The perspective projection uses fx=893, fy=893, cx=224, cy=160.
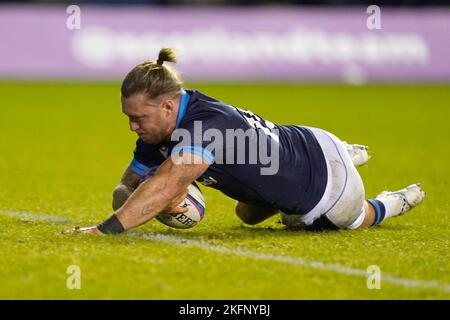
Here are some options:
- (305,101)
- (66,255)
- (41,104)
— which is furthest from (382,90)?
(66,255)

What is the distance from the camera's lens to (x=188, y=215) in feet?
19.5

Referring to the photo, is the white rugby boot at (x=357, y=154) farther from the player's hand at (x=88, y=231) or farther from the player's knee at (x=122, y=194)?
the player's hand at (x=88, y=231)

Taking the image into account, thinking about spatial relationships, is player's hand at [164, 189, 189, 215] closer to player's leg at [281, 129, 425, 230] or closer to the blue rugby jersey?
the blue rugby jersey

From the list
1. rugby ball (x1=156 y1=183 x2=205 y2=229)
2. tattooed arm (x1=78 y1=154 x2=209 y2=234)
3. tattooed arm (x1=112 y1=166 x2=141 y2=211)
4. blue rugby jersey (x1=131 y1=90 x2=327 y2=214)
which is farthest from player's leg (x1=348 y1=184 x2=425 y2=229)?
tattooed arm (x1=112 y1=166 x2=141 y2=211)

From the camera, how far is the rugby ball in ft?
19.4

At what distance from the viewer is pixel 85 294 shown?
14.2 feet

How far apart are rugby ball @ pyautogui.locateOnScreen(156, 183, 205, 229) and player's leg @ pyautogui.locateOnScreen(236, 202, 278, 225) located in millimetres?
423

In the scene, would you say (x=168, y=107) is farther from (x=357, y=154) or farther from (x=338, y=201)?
(x=357, y=154)

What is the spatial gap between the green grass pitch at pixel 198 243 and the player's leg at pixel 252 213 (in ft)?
0.33

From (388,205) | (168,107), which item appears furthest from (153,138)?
(388,205)

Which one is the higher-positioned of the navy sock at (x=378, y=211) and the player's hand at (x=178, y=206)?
A: the player's hand at (x=178, y=206)

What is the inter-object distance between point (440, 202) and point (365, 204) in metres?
1.76

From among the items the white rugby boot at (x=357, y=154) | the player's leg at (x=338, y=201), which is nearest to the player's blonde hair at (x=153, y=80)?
the player's leg at (x=338, y=201)

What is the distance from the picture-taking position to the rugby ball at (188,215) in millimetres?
5918
